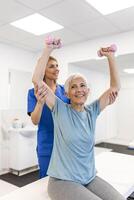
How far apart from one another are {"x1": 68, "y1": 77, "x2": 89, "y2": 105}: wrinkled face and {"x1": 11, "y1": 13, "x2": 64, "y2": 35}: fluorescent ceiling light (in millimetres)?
1693

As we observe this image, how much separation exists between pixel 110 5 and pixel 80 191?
Result: 214cm

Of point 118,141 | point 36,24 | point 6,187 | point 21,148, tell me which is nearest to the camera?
point 36,24

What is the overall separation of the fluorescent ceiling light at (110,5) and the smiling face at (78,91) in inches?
54.4

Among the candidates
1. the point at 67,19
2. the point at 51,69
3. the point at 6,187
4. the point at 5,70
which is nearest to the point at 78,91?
the point at 51,69

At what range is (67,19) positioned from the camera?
296cm

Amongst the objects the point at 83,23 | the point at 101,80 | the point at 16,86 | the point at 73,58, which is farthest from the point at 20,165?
the point at 101,80

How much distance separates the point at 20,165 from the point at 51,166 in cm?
273

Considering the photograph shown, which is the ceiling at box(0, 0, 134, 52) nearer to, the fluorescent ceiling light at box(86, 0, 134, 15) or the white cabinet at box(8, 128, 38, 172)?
the fluorescent ceiling light at box(86, 0, 134, 15)

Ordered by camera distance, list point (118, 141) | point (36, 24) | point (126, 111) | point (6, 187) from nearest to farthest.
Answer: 1. point (36, 24)
2. point (6, 187)
3. point (118, 141)
4. point (126, 111)

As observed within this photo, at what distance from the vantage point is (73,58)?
4.21 metres

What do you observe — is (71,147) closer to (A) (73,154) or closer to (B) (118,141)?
(A) (73,154)

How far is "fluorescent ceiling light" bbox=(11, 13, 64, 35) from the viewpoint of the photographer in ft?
9.66

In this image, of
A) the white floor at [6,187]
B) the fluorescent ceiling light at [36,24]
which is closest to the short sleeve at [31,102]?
the fluorescent ceiling light at [36,24]

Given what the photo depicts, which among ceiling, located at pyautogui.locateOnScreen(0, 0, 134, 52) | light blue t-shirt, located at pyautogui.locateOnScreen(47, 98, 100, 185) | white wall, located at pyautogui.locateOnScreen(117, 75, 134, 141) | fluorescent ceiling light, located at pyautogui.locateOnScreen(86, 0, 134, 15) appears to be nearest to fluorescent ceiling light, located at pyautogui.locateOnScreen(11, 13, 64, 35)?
ceiling, located at pyautogui.locateOnScreen(0, 0, 134, 52)
